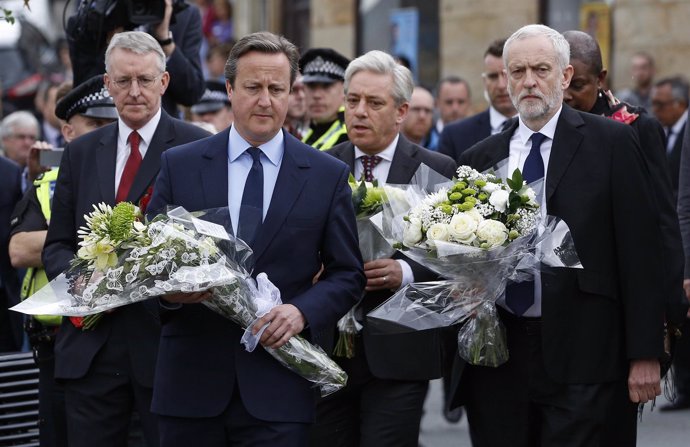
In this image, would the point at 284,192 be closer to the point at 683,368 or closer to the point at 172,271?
the point at 172,271

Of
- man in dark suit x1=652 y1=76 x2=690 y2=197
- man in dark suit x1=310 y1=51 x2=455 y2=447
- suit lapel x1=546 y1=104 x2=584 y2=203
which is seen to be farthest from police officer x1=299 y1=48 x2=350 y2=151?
man in dark suit x1=652 y1=76 x2=690 y2=197

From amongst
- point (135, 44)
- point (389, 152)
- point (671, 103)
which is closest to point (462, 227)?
point (389, 152)

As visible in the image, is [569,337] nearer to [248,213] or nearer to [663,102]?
[248,213]

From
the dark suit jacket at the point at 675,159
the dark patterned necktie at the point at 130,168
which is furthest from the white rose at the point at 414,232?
the dark suit jacket at the point at 675,159

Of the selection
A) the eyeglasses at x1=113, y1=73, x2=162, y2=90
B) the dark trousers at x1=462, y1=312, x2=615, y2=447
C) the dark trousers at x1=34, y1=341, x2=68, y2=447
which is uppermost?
the eyeglasses at x1=113, y1=73, x2=162, y2=90

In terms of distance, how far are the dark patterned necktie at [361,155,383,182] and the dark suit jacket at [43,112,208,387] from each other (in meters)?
1.00

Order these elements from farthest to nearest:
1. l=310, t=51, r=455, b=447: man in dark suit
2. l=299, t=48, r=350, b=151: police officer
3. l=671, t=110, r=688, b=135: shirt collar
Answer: l=671, t=110, r=688, b=135: shirt collar → l=299, t=48, r=350, b=151: police officer → l=310, t=51, r=455, b=447: man in dark suit

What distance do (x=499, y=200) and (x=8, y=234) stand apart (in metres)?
3.75

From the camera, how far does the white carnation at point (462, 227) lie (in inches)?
215

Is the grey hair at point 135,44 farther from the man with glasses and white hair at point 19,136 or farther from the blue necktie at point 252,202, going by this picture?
the man with glasses and white hair at point 19,136

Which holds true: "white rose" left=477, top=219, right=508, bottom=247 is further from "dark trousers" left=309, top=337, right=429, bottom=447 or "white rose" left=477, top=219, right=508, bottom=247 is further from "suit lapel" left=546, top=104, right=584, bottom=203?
"dark trousers" left=309, top=337, right=429, bottom=447

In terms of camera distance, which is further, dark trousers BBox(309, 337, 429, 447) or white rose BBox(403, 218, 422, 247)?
dark trousers BBox(309, 337, 429, 447)

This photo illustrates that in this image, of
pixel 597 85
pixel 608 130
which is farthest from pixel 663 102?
pixel 608 130

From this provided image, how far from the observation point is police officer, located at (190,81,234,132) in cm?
1073
